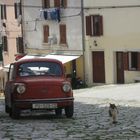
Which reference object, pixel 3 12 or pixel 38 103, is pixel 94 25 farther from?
pixel 38 103

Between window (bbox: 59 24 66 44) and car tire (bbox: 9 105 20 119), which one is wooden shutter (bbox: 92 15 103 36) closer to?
window (bbox: 59 24 66 44)

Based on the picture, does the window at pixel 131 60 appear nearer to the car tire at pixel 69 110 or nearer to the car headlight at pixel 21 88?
the car tire at pixel 69 110

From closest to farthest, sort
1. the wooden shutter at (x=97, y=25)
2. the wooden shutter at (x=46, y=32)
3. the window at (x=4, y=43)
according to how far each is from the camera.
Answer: the wooden shutter at (x=97, y=25)
the wooden shutter at (x=46, y=32)
the window at (x=4, y=43)

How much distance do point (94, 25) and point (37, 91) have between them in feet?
99.4

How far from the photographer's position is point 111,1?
45.3 meters

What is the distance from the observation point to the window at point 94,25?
152 feet

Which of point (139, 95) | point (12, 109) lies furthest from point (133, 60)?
point (12, 109)

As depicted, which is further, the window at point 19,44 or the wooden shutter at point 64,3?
the window at point 19,44

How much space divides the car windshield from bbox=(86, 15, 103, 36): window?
28201mm

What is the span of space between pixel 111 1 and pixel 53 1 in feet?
25.8

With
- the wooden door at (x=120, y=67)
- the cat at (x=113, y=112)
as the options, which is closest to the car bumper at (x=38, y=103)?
the cat at (x=113, y=112)

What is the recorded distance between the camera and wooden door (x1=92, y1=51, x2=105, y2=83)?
46844mm

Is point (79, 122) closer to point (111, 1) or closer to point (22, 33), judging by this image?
point (111, 1)

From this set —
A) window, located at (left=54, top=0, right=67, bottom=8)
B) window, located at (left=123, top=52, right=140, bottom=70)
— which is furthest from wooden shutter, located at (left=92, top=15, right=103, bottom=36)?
window, located at (left=54, top=0, right=67, bottom=8)
